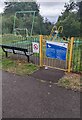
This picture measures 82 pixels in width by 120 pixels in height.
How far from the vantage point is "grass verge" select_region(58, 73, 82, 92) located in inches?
185

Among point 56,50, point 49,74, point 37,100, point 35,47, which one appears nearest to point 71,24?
point 35,47

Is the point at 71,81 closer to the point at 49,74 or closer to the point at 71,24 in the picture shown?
the point at 49,74

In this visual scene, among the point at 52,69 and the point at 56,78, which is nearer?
the point at 56,78

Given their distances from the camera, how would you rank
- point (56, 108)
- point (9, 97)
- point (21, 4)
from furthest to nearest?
point (21, 4), point (9, 97), point (56, 108)

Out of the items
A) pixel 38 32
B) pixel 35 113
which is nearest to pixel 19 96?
pixel 35 113

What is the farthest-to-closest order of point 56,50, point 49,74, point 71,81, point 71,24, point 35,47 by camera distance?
point 71,24, point 35,47, point 56,50, point 49,74, point 71,81

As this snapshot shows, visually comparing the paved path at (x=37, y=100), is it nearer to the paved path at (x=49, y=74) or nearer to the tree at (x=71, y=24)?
the paved path at (x=49, y=74)

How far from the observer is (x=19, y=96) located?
165 inches

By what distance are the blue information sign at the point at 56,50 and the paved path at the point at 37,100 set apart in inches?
49.8

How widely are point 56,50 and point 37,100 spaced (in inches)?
92.3

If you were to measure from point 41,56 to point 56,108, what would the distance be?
2.92m

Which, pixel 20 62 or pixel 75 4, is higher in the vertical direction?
pixel 75 4

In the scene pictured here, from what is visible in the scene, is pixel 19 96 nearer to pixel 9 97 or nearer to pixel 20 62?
pixel 9 97

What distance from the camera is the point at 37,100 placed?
4.00m
